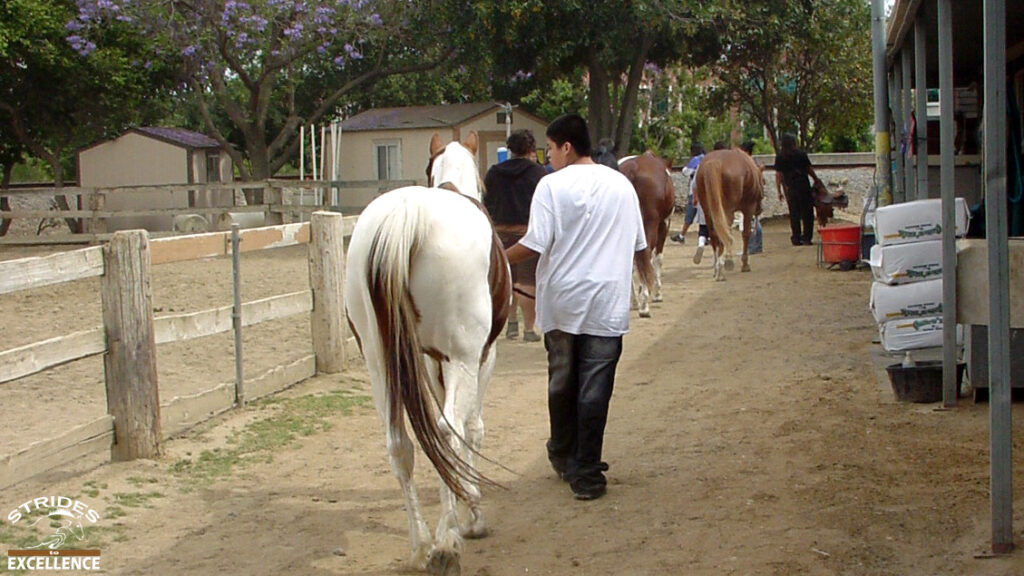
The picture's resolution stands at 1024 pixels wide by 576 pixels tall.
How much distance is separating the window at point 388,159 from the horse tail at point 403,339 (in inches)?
1033

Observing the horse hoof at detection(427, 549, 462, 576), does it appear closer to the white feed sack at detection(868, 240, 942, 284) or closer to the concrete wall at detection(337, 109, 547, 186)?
the white feed sack at detection(868, 240, 942, 284)

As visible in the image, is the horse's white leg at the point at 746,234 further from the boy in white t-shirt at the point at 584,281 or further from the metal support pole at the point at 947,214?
the boy in white t-shirt at the point at 584,281

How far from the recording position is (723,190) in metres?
14.5

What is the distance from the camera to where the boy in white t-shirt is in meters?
5.41

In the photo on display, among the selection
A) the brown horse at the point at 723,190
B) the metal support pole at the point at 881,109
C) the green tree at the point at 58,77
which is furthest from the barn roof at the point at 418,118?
the metal support pole at the point at 881,109

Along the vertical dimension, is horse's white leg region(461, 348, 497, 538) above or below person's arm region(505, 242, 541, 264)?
below

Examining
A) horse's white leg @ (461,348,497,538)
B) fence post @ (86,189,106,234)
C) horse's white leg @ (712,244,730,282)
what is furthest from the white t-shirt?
fence post @ (86,189,106,234)

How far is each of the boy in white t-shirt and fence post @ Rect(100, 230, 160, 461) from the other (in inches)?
85.5

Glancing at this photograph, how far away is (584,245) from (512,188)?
3.85m

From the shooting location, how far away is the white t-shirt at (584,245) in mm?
5402

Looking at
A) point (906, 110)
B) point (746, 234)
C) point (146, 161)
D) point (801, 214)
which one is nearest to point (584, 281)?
point (906, 110)

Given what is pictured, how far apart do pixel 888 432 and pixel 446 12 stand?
1798cm

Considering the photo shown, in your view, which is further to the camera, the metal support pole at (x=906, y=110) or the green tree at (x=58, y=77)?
the green tree at (x=58, y=77)

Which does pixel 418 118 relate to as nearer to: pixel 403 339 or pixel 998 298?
pixel 403 339
